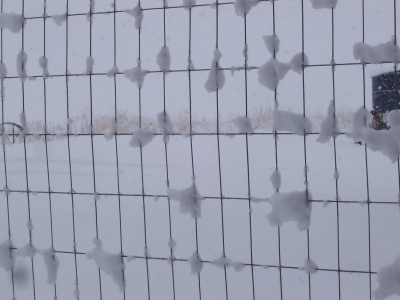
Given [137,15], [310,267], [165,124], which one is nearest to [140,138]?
[165,124]

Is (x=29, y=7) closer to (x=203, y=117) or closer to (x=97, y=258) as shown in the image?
(x=97, y=258)

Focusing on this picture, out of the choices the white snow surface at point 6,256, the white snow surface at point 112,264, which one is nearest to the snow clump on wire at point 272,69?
the white snow surface at point 112,264

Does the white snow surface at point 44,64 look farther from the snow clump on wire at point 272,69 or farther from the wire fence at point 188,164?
the snow clump on wire at point 272,69

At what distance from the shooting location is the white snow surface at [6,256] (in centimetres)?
117

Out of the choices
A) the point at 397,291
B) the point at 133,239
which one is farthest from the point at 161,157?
the point at 397,291

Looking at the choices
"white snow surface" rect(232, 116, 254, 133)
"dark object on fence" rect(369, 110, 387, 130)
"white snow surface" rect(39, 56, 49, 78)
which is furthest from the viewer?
"dark object on fence" rect(369, 110, 387, 130)

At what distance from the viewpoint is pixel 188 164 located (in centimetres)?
352

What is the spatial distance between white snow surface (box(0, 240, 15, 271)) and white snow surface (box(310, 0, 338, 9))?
1.08 meters

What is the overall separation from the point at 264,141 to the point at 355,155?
85cm

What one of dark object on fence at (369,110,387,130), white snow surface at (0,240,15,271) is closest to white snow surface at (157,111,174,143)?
white snow surface at (0,240,15,271)

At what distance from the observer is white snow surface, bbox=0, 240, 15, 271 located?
3.83ft

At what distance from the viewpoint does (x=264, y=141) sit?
152 inches

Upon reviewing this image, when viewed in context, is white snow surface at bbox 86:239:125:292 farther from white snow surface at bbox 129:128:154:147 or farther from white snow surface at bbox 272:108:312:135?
white snow surface at bbox 272:108:312:135

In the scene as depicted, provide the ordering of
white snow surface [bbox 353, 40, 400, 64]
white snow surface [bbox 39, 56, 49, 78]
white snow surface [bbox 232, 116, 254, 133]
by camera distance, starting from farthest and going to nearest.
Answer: white snow surface [bbox 39, 56, 49, 78], white snow surface [bbox 232, 116, 254, 133], white snow surface [bbox 353, 40, 400, 64]
